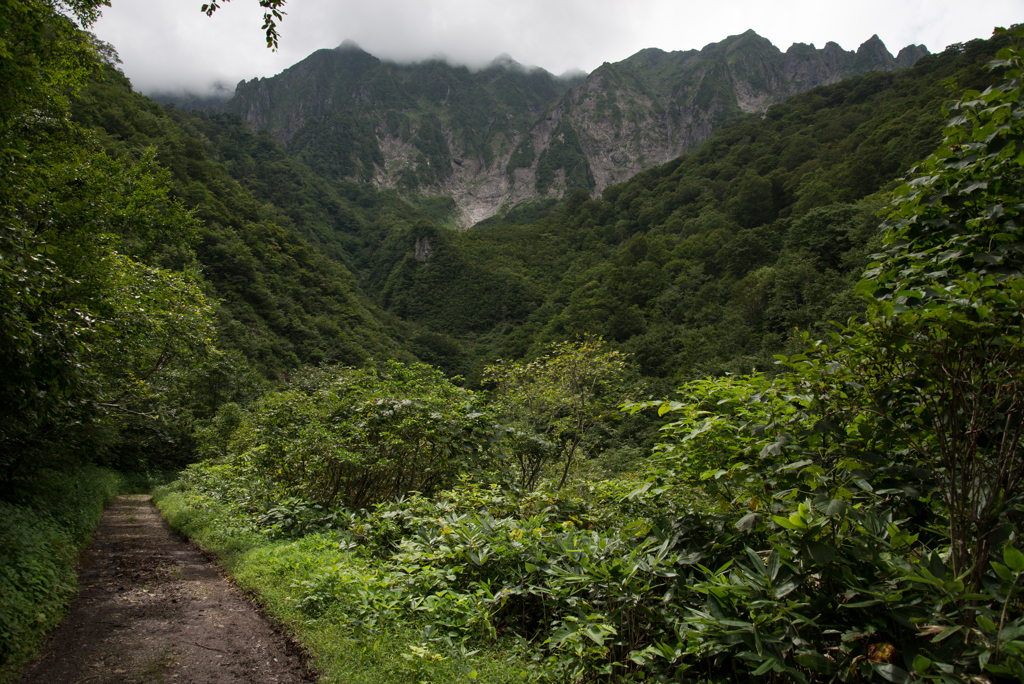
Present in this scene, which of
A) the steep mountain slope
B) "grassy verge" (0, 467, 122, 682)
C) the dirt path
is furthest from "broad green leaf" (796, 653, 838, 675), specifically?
the steep mountain slope

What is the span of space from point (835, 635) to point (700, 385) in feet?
4.88

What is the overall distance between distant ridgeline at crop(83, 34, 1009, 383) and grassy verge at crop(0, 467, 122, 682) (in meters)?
13.0

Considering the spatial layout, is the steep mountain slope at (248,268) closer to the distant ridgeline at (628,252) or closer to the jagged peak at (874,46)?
the distant ridgeline at (628,252)

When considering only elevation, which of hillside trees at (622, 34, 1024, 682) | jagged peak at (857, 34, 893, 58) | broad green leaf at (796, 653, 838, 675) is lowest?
broad green leaf at (796, 653, 838, 675)

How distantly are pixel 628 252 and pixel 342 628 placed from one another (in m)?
72.4

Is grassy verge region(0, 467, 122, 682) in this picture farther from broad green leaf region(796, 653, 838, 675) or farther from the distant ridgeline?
the distant ridgeline

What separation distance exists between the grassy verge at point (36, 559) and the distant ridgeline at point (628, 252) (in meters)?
13.0

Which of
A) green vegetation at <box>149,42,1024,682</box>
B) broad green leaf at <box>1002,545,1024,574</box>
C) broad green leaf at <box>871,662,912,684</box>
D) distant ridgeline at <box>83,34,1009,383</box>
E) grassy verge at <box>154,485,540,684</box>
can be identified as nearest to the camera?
broad green leaf at <box>1002,545,1024,574</box>

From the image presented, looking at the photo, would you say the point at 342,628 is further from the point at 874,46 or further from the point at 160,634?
the point at 874,46

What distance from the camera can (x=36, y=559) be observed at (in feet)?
19.3

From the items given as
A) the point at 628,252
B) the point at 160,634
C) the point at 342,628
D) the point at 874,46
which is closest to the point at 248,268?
the point at 628,252

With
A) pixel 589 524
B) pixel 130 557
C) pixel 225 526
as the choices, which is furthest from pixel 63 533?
pixel 589 524

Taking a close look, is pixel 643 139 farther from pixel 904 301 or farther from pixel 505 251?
pixel 904 301

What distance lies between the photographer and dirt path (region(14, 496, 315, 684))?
4.14 metres
